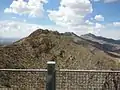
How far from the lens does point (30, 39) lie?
2272 cm

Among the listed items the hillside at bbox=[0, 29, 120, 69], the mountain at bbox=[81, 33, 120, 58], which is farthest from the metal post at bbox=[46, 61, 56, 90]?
the mountain at bbox=[81, 33, 120, 58]

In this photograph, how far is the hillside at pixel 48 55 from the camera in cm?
2022

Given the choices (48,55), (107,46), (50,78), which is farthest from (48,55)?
(107,46)

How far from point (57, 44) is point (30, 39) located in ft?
6.89

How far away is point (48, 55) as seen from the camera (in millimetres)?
21406

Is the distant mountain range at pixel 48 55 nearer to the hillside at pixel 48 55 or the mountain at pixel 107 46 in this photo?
the hillside at pixel 48 55

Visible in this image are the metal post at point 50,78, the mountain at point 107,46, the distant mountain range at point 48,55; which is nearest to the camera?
the metal post at point 50,78

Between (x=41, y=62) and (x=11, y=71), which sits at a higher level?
(x=11, y=71)

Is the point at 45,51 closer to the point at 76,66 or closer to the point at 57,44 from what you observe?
the point at 57,44

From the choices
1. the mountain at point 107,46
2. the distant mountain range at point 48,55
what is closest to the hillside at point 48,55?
the distant mountain range at point 48,55

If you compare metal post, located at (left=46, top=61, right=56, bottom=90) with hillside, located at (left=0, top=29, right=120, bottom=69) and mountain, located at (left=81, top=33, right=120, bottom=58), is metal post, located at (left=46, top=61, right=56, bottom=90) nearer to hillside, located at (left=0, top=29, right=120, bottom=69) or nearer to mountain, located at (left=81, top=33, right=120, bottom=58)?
hillside, located at (left=0, top=29, right=120, bottom=69)

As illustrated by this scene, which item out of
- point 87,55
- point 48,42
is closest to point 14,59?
point 48,42

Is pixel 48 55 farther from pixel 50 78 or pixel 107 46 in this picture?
pixel 107 46

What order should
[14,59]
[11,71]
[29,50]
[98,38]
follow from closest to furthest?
[11,71] → [14,59] → [29,50] → [98,38]
